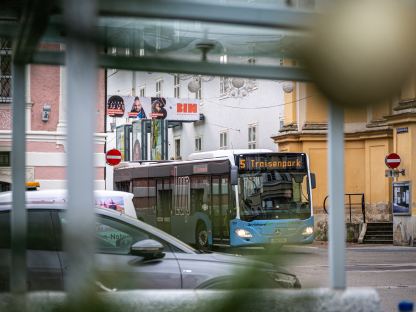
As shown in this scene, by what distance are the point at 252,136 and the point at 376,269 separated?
20.7m

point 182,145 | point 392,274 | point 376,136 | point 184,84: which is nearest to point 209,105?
point 182,145

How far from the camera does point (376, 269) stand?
20406mm

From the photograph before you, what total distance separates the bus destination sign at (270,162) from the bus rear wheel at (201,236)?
2274 mm

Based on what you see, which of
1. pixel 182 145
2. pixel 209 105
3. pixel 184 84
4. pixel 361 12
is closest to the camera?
pixel 361 12

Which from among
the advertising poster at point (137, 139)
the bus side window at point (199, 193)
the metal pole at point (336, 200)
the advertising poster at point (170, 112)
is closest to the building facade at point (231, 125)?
the advertising poster at point (170, 112)

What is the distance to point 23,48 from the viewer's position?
3107 mm

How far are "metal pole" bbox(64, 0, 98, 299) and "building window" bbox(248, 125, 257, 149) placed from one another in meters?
38.2

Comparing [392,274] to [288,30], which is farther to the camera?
[392,274]

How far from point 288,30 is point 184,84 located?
4.88 ft

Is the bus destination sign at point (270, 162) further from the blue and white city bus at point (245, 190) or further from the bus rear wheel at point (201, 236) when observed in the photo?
the bus rear wheel at point (201, 236)

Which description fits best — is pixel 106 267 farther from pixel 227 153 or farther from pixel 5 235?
pixel 227 153

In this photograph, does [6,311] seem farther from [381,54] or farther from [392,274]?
[392,274]

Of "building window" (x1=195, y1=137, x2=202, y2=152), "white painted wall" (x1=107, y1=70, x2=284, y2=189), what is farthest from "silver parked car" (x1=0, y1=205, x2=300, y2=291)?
"building window" (x1=195, y1=137, x2=202, y2=152)

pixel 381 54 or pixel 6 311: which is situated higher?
pixel 381 54
